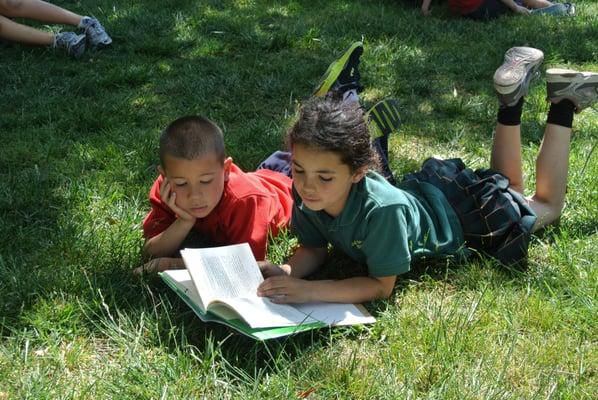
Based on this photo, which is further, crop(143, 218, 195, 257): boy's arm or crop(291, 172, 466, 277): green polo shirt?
crop(143, 218, 195, 257): boy's arm

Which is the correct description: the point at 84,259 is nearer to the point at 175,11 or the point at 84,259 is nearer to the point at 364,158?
the point at 364,158

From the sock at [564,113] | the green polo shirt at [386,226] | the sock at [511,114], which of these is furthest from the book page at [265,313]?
the sock at [564,113]

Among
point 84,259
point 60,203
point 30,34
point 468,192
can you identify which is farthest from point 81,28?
point 468,192

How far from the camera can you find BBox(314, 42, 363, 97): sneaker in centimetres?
417

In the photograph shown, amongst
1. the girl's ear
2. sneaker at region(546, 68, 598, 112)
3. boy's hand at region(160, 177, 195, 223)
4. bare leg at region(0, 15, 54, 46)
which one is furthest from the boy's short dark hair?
bare leg at region(0, 15, 54, 46)

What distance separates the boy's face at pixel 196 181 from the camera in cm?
313

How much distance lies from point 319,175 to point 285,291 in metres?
0.47

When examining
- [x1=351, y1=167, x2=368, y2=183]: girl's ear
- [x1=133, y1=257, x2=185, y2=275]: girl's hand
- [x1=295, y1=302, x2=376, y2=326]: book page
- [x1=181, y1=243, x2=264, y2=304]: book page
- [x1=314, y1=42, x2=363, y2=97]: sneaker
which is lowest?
[x1=295, y1=302, x2=376, y2=326]: book page

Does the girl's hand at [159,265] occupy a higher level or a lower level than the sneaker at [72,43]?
lower

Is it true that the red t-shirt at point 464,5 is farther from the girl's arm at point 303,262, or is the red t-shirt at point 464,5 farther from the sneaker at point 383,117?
the girl's arm at point 303,262

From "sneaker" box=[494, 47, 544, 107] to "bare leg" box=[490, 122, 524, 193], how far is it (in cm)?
14

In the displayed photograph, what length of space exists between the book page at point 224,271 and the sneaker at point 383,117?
114cm

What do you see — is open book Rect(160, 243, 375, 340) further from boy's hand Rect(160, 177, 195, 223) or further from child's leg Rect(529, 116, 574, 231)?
child's leg Rect(529, 116, 574, 231)

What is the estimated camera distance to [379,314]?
9.62 ft
